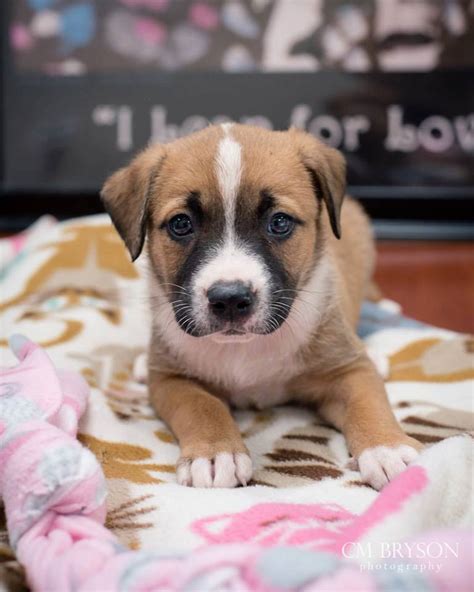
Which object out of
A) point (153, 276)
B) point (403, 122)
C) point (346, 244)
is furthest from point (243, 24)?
point (153, 276)

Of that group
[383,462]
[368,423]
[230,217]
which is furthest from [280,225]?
[383,462]

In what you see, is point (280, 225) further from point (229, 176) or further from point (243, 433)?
point (243, 433)

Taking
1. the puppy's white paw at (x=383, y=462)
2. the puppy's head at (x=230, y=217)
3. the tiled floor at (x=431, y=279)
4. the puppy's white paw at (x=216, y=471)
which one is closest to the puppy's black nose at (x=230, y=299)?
the puppy's head at (x=230, y=217)

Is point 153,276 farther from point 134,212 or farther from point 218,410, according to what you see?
point 218,410


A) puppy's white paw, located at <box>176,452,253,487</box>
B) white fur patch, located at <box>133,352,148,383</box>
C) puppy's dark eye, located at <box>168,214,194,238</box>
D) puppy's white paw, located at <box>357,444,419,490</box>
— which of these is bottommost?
white fur patch, located at <box>133,352,148,383</box>

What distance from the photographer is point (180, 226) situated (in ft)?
7.08

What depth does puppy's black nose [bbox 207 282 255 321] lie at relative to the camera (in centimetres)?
188

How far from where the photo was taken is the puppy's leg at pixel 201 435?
5.99ft

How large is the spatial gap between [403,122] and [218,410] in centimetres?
381

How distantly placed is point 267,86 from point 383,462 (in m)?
4.02

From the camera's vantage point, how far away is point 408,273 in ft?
14.9

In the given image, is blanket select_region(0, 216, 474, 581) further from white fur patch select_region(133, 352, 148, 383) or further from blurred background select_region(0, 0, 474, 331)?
blurred background select_region(0, 0, 474, 331)

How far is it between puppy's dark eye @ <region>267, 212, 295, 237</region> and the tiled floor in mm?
1740

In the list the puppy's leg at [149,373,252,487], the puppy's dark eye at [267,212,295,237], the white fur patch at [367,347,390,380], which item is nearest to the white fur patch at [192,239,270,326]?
the puppy's dark eye at [267,212,295,237]
